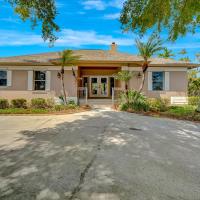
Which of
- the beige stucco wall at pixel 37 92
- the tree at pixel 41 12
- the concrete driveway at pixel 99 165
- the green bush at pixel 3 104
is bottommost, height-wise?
the concrete driveway at pixel 99 165

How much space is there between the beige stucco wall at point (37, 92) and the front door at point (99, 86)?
2.97 meters

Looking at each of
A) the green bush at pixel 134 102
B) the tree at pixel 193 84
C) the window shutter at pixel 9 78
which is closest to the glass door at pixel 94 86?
the green bush at pixel 134 102

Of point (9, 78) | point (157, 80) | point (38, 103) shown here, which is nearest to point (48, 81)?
point (38, 103)

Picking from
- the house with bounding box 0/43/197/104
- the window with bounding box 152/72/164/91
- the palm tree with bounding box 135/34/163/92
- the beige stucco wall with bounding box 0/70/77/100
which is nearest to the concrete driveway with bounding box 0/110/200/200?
the palm tree with bounding box 135/34/163/92

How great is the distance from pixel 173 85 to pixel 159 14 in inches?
370

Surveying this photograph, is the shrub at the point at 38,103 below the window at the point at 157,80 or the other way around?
below

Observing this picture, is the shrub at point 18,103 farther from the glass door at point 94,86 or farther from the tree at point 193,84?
the tree at point 193,84

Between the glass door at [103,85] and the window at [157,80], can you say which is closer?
the window at [157,80]

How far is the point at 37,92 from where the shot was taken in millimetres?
17312

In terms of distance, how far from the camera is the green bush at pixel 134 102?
13484mm

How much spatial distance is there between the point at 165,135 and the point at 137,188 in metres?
4.43

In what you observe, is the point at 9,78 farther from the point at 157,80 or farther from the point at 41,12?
the point at 157,80

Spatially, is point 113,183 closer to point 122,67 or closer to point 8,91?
point 122,67

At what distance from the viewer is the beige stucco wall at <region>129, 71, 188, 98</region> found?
680 inches
